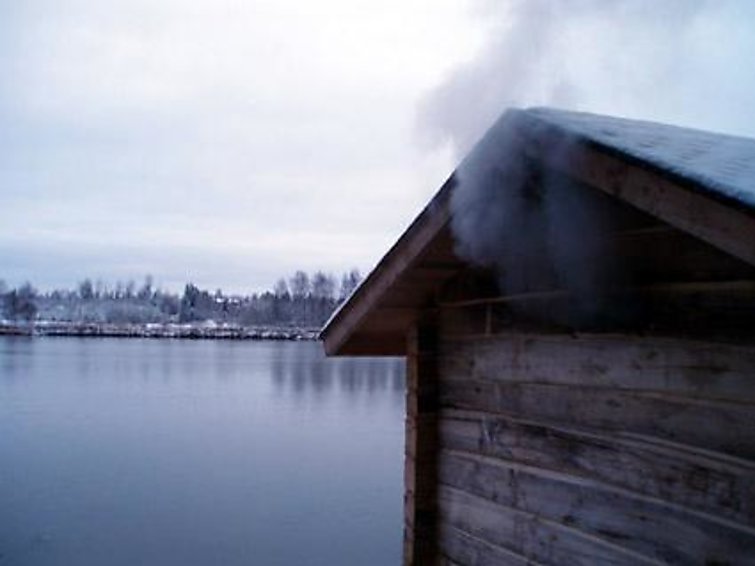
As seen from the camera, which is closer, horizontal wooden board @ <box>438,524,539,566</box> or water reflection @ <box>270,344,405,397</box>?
horizontal wooden board @ <box>438,524,539,566</box>

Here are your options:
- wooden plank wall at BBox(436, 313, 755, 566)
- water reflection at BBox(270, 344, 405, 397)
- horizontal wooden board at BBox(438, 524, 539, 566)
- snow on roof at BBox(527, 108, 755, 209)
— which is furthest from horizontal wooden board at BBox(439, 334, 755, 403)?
water reflection at BBox(270, 344, 405, 397)

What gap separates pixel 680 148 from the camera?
3137mm

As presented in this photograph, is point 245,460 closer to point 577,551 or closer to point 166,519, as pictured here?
point 166,519

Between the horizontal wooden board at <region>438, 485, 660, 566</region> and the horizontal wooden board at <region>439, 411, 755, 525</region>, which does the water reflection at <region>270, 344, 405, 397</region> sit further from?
the horizontal wooden board at <region>439, 411, 755, 525</region>

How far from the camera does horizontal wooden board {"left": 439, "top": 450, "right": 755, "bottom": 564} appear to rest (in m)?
3.03

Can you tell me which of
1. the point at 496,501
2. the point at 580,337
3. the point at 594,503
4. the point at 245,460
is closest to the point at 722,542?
the point at 594,503

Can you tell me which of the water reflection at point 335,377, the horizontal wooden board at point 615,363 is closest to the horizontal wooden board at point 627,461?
the horizontal wooden board at point 615,363

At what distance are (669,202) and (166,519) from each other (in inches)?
699

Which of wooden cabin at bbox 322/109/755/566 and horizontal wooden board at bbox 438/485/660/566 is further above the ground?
wooden cabin at bbox 322/109/755/566

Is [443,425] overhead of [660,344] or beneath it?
beneath

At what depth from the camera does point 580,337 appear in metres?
3.75

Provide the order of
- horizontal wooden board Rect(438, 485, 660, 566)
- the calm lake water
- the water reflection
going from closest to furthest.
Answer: horizontal wooden board Rect(438, 485, 660, 566) < the calm lake water < the water reflection

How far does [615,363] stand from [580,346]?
0.81ft

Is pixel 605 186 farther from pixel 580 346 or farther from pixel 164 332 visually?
pixel 164 332
